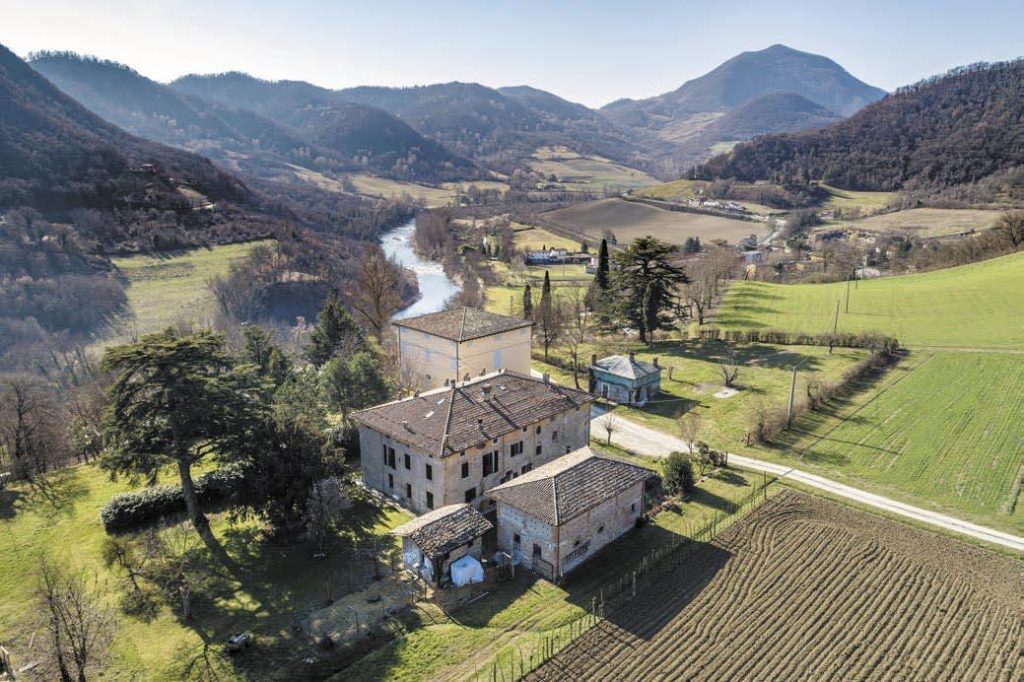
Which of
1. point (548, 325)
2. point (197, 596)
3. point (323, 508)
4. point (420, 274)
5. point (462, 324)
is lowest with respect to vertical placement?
point (197, 596)

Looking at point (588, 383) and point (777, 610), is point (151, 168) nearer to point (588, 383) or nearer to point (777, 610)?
point (588, 383)

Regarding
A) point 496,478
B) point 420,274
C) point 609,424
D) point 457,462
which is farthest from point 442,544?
point 420,274

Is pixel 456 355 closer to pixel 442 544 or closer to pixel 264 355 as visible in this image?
pixel 264 355

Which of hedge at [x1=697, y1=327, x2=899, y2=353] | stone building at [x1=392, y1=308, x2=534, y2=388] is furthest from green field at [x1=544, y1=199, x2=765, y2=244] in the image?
stone building at [x1=392, y1=308, x2=534, y2=388]

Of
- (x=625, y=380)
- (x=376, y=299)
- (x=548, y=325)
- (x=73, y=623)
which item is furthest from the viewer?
(x=376, y=299)

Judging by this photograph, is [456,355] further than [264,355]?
No

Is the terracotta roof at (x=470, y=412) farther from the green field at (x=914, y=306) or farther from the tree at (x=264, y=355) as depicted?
the green field at (x=914, y=306)

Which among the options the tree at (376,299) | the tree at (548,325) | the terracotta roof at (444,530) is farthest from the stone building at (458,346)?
the terracotta roof at (444,530)
